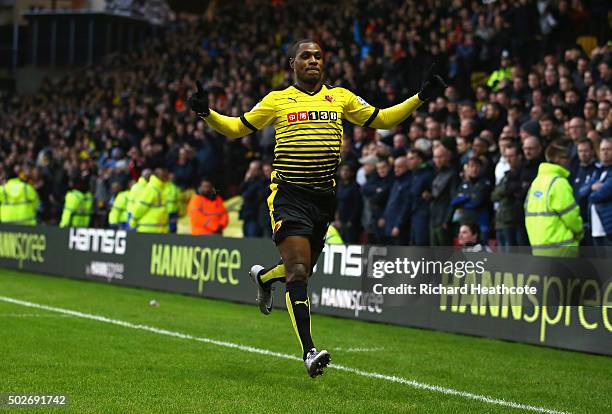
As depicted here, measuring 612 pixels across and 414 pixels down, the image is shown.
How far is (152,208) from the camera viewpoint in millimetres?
20219

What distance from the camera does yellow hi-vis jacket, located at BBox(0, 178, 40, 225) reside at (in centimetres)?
2478

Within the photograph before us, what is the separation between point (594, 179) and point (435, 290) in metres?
2.28

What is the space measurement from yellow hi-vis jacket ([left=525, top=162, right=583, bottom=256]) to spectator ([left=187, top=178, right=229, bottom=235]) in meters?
7.94

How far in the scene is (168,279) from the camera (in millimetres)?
18922

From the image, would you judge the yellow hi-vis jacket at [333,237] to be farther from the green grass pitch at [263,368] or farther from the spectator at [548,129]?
the spectator at [548,129]

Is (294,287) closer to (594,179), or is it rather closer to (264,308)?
(264,308)

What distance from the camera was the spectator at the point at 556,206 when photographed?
40.2ft

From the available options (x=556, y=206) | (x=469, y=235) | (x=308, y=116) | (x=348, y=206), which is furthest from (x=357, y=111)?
(x=348, y=206)

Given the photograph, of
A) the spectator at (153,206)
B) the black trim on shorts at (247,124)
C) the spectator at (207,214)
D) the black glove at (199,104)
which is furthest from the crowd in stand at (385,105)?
the black glove at (199,104)

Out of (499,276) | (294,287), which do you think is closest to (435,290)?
(499,276)

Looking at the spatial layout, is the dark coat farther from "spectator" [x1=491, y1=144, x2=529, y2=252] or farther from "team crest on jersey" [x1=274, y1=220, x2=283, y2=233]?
"team crest on jersey" [x1=274, y1=220, x2=283, y2=233]

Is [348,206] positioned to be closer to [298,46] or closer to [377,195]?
[377,195]

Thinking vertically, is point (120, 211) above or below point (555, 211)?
below

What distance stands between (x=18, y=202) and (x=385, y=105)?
30.3 feet
